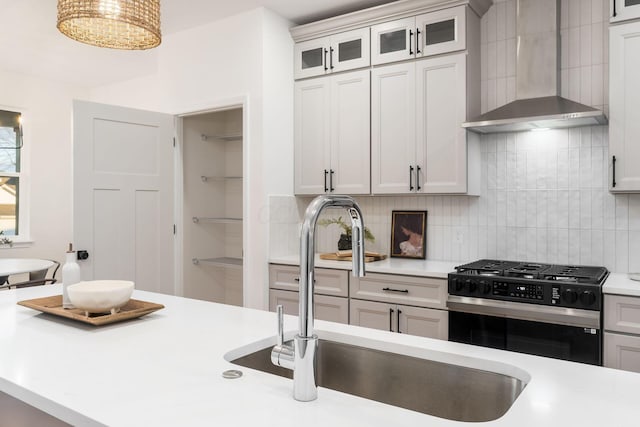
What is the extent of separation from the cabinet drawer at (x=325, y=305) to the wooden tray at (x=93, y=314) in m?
1.64

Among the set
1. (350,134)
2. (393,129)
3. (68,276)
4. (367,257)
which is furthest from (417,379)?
(350,134)

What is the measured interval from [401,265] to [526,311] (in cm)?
88

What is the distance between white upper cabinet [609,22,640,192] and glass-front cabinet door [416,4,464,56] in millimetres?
879

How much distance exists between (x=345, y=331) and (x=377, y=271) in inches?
60.6

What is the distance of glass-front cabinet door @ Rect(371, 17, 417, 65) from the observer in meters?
3.36

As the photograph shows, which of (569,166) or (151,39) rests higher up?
(151,39)

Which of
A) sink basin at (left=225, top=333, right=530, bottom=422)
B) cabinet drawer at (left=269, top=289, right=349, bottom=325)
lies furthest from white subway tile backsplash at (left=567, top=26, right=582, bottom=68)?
sink basin at (left=225, top=333, right=530, bottom=422)

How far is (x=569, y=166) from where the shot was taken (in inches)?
123

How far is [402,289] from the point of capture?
3.06 metres

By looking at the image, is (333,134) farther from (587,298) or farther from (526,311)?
(587,298)

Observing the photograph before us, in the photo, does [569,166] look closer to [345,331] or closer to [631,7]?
[631,7]

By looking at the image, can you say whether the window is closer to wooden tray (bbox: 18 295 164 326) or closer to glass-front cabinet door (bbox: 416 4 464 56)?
wooden tray (bbox: 18 295 164 326)

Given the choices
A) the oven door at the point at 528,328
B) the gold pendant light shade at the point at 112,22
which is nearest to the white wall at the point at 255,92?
the gold pendant light shade at the point at 112,22

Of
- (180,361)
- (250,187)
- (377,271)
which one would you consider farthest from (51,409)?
(250,187)
